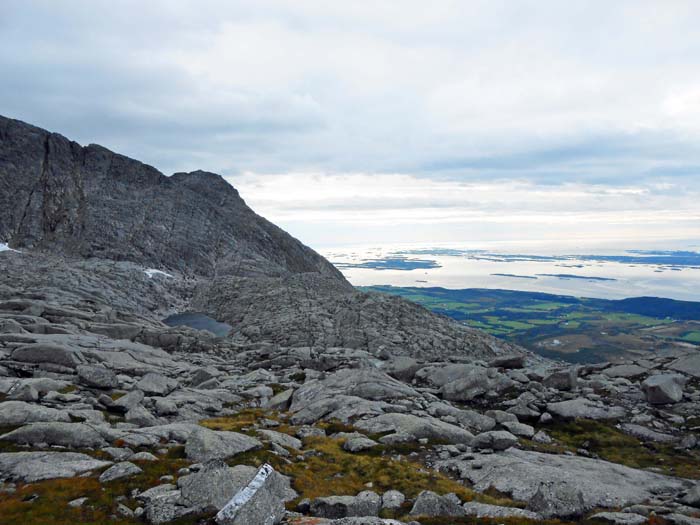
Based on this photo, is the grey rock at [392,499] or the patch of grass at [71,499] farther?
the grey rock at [392,499]

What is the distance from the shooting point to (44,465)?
1775 centimetres

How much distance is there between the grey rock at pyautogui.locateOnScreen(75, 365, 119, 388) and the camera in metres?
31.5

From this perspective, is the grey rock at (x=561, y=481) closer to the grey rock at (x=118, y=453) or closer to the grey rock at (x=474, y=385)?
the grey rock at (x=474, y=385)

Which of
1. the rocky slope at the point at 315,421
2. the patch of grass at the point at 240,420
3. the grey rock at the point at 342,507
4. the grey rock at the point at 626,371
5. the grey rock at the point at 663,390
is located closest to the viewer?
the rocky slope at the point at 315,421

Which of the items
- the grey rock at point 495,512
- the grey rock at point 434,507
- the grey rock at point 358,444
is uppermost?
the grey rock at point 434,507

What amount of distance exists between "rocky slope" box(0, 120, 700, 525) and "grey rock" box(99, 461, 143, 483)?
0.19ft

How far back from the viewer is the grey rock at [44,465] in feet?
55.8

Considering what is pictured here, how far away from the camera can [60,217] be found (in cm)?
11056

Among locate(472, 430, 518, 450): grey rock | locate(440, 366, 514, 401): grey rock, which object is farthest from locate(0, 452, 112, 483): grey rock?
locate(440, 366, 514, 401): grey rock

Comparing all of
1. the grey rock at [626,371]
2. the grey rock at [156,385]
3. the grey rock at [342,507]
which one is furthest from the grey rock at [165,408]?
the grey rock at [626,371]

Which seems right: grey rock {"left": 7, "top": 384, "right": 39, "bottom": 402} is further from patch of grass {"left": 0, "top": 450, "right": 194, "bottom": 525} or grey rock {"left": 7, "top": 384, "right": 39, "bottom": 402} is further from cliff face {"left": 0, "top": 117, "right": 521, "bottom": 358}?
cliff face {"left": 0, "top": 117, "right": 521, "bottom": 358}

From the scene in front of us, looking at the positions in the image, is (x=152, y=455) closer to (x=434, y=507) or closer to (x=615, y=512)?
(x=434, y=507)

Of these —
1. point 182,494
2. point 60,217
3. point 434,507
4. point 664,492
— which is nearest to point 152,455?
point 182,494

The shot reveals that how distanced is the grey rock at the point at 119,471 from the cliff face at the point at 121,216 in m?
91.7
